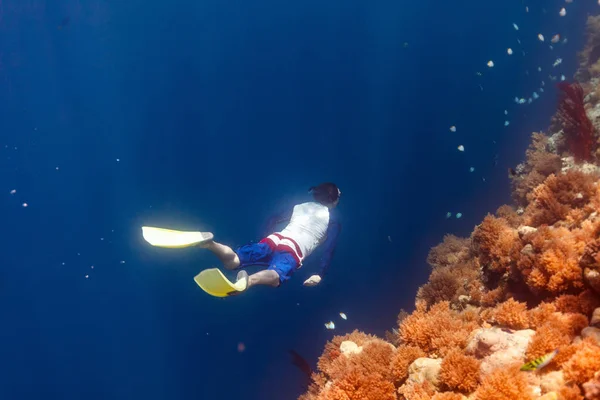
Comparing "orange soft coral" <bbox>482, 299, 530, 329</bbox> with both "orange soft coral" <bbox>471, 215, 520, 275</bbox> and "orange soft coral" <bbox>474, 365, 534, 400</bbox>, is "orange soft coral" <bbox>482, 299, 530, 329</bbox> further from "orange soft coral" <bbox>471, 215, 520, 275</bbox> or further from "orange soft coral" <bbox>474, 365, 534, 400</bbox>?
"orange soft coral" <bbox>471, 215, 520, 275</bbox>

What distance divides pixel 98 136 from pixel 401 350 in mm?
26802

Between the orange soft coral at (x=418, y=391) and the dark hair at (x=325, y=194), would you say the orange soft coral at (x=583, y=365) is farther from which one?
the dark hair at (x=325, y=194)

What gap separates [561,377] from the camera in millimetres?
2846

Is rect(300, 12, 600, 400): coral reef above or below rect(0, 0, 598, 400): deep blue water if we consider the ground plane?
below

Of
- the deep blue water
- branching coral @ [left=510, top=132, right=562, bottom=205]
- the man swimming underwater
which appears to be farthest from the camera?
the deep blue water

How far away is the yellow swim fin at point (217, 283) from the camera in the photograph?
4824 millimetres

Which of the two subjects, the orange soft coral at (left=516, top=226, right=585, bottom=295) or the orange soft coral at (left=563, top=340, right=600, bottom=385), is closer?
the orange soft coral at (left=563, top=340, right=600, bottom=385)

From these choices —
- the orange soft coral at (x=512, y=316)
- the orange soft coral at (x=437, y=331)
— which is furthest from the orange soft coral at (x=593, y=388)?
the orange soft coral at (x=437, y=331)

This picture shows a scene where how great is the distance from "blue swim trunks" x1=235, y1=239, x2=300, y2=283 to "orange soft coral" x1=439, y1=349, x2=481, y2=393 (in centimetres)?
302

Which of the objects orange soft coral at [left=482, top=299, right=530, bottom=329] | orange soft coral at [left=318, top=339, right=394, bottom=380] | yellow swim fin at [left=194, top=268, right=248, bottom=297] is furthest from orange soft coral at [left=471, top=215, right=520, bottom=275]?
yellow swim fin at [left=194, top=268, right=248, bottom=297]

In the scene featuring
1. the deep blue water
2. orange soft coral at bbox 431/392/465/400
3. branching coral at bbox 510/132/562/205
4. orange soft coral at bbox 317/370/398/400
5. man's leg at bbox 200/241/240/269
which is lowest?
orange soft coral at bbox 431/392/465/400

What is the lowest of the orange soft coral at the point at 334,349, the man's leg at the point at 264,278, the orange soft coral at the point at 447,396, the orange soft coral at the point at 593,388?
the orange soft coral at the point at 593,388

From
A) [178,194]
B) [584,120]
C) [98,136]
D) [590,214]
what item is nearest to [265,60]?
[178,194]

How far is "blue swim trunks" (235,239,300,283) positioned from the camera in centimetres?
614
